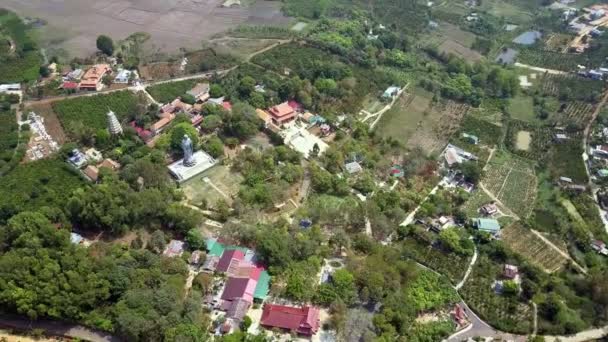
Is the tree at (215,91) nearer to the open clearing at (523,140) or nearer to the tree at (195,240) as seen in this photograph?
the tree at (195,240)

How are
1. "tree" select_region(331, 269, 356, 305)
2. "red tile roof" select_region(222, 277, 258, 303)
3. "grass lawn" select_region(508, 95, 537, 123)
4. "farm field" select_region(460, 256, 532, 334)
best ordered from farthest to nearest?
"grass lawn" select_region(508, 95, 537, 123) → "farm field" select_region(460, 256, 532, 334) → "tree" select_region(331, 269, 356, 305) → "red tile roof" select_region(222, 277, 258, 303)

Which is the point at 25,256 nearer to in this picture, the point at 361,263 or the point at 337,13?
the point at 361,263

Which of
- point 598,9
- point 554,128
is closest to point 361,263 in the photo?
point 554,128

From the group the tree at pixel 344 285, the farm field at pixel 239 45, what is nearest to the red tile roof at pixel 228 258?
the tree at pixel 344 285

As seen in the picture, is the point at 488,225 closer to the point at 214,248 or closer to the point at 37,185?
the point at 214,248

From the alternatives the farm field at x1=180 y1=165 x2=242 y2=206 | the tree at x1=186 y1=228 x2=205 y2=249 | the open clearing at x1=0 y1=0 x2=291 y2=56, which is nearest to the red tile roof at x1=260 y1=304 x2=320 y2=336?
the tree at x1=186 y1=228 x2=205 y2=249

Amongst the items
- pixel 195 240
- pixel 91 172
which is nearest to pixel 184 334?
pixel 195 240

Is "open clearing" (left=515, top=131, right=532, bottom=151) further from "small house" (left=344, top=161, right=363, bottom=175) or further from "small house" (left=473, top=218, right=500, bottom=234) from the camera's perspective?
"small house" (left=344, top=161, right=363, bottom=175)
